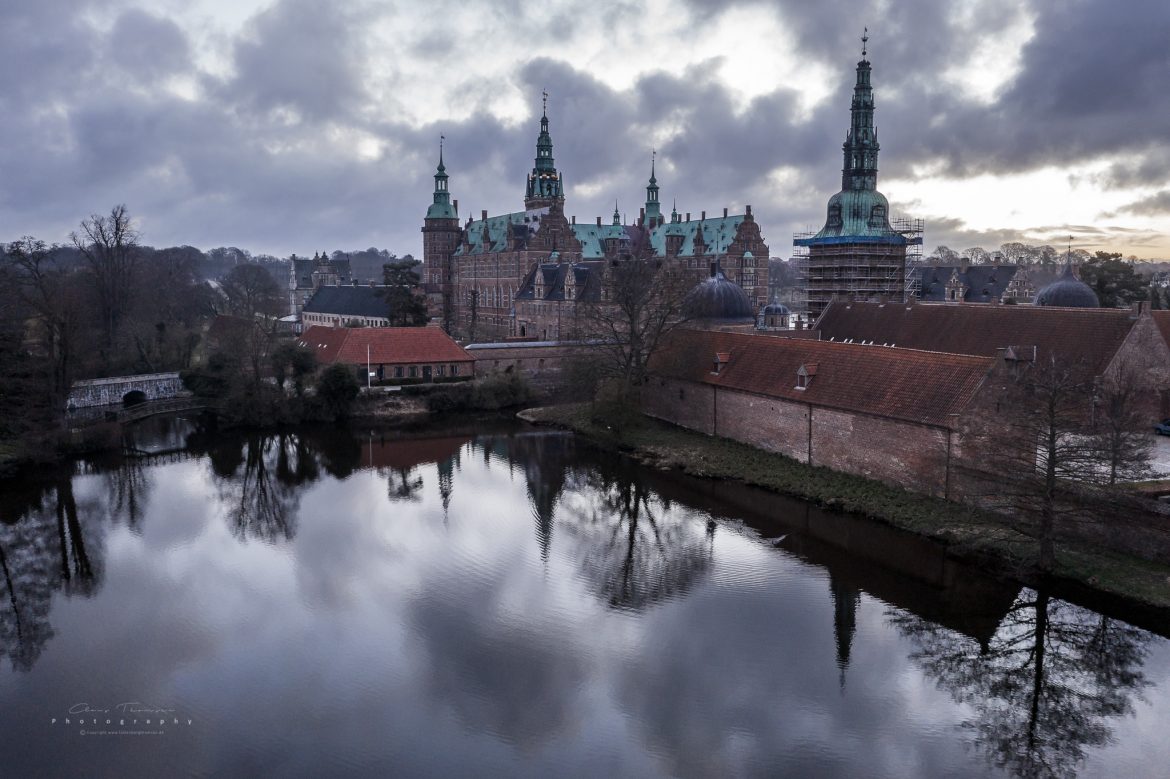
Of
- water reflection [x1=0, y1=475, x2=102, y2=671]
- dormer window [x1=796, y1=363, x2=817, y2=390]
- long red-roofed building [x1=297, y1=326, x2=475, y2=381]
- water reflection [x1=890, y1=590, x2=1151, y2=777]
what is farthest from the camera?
long red-roofed building [x1=297, y1=326, x2=475, y2=381]

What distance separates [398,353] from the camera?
33.6m

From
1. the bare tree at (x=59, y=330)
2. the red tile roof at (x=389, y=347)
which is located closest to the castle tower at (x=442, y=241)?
the red tile roof at (x=389, y=347)

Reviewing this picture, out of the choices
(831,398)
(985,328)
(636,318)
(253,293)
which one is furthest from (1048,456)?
(253,293)

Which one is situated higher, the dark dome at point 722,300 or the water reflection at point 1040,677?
the dark dome at point 722,300

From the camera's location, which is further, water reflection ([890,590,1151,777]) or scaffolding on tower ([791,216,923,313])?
scaffolding on tower ([791,216,923,313])

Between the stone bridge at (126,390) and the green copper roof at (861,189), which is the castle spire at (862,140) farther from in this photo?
the stone bridge at (126,390)

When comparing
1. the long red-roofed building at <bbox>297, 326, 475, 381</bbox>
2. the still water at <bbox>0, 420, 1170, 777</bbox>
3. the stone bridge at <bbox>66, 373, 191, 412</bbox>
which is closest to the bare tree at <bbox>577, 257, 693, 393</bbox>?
the long red-roofed building at <bbox>297, 326, 475, 381</bbox>

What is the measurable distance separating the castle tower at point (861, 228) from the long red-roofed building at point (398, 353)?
16.8m

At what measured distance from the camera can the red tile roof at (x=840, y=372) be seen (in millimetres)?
17594

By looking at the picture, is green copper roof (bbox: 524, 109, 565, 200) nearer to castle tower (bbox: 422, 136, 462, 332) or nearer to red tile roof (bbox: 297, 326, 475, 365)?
castle tower (bbox: 422, 136, 462, 332)

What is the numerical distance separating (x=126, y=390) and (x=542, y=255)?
26.2 meters

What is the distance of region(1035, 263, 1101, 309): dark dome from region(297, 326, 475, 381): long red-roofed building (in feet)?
74.7

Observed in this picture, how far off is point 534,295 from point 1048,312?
96.2ft

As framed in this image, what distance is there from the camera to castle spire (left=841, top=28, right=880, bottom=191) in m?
36.4
